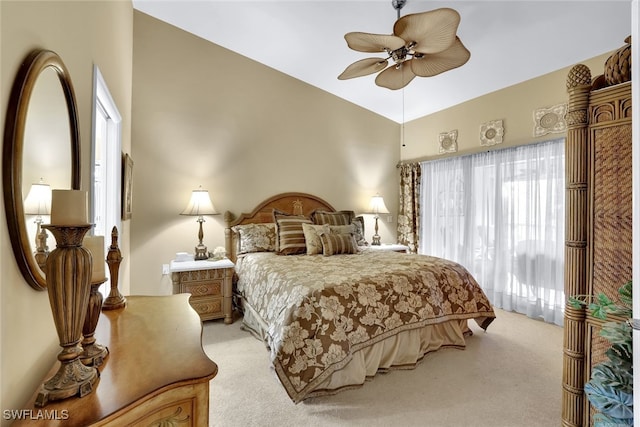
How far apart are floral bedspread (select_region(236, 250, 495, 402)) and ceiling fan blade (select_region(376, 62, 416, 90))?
172 cm

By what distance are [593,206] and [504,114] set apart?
292 centimetres

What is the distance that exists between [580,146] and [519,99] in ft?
8.95

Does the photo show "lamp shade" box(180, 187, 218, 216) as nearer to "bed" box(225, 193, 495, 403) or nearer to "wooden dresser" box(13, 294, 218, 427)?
"bed" box(225, 193, 495, 403)

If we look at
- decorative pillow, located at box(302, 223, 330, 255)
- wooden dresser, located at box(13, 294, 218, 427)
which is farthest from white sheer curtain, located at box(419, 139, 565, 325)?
wooden dresser, located at box(13, 294, 218, 427)

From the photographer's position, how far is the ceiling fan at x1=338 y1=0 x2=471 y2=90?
1.95 meters

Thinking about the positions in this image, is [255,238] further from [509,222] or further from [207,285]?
[509,222]

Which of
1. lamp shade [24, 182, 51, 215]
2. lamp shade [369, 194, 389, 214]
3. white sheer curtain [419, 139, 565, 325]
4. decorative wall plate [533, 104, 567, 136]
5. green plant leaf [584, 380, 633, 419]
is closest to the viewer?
lamp shade [24, 182, 51, 215]

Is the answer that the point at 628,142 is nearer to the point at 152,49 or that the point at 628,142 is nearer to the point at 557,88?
the point at 557,88

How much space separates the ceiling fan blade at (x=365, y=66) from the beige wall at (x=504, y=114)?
216 centimetres

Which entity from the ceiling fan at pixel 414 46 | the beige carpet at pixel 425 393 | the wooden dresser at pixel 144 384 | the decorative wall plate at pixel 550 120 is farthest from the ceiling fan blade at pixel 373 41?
the beige carpet at pixel 425 393

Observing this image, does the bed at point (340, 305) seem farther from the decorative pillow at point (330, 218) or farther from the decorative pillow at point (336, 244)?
the decorative pillow at point (330, 218)

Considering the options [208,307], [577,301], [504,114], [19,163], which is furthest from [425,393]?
[504,114]

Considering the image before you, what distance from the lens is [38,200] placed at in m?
0.93

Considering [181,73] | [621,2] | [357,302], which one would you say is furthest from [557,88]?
[181,73]
